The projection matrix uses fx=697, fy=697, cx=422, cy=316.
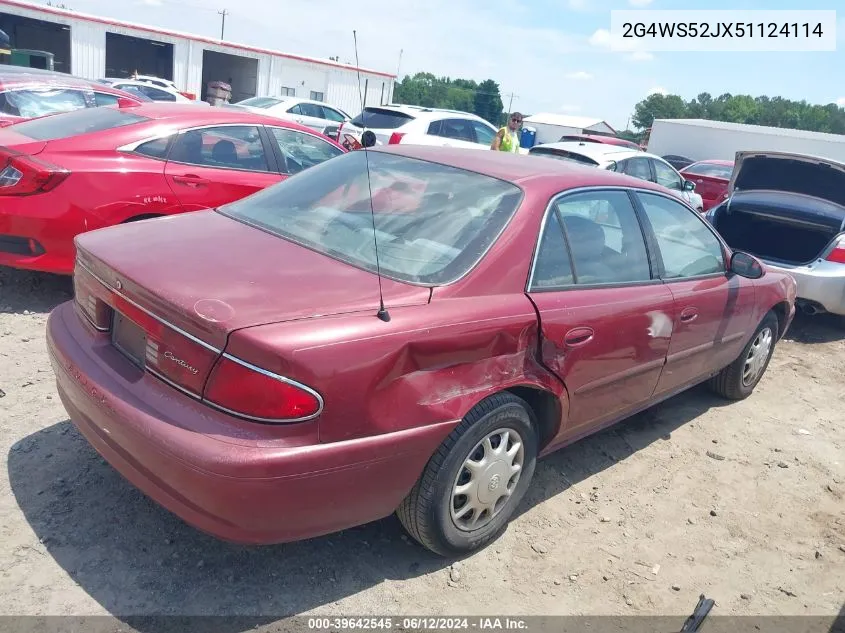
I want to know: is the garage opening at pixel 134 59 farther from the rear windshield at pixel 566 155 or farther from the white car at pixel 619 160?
the white car at pixel 619 160

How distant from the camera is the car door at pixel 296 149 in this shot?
5.87 meters

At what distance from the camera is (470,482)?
276 centimetres

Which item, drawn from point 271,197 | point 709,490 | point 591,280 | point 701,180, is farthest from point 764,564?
point 701,180

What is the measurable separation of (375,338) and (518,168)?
1454mm

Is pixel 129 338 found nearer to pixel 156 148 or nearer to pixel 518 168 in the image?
pixel 518 168

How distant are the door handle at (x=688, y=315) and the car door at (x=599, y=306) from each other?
0.16 metres

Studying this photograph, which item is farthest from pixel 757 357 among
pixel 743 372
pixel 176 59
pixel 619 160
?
pixel 176 59

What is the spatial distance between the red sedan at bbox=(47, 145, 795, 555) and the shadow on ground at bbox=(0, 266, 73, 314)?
222cm

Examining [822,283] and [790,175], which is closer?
[822,283]

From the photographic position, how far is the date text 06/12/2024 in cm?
246

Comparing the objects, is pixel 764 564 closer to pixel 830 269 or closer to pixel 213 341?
pixel 213 341

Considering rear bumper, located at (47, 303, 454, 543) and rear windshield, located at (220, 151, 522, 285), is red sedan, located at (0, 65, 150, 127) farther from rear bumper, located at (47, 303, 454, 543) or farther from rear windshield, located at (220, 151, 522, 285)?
rear bumper, located at (47, 303, 454, 543)

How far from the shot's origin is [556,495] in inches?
138

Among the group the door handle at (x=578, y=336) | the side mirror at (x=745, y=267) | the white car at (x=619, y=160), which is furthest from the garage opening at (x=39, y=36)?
the door handle at (x=578, y=336)
